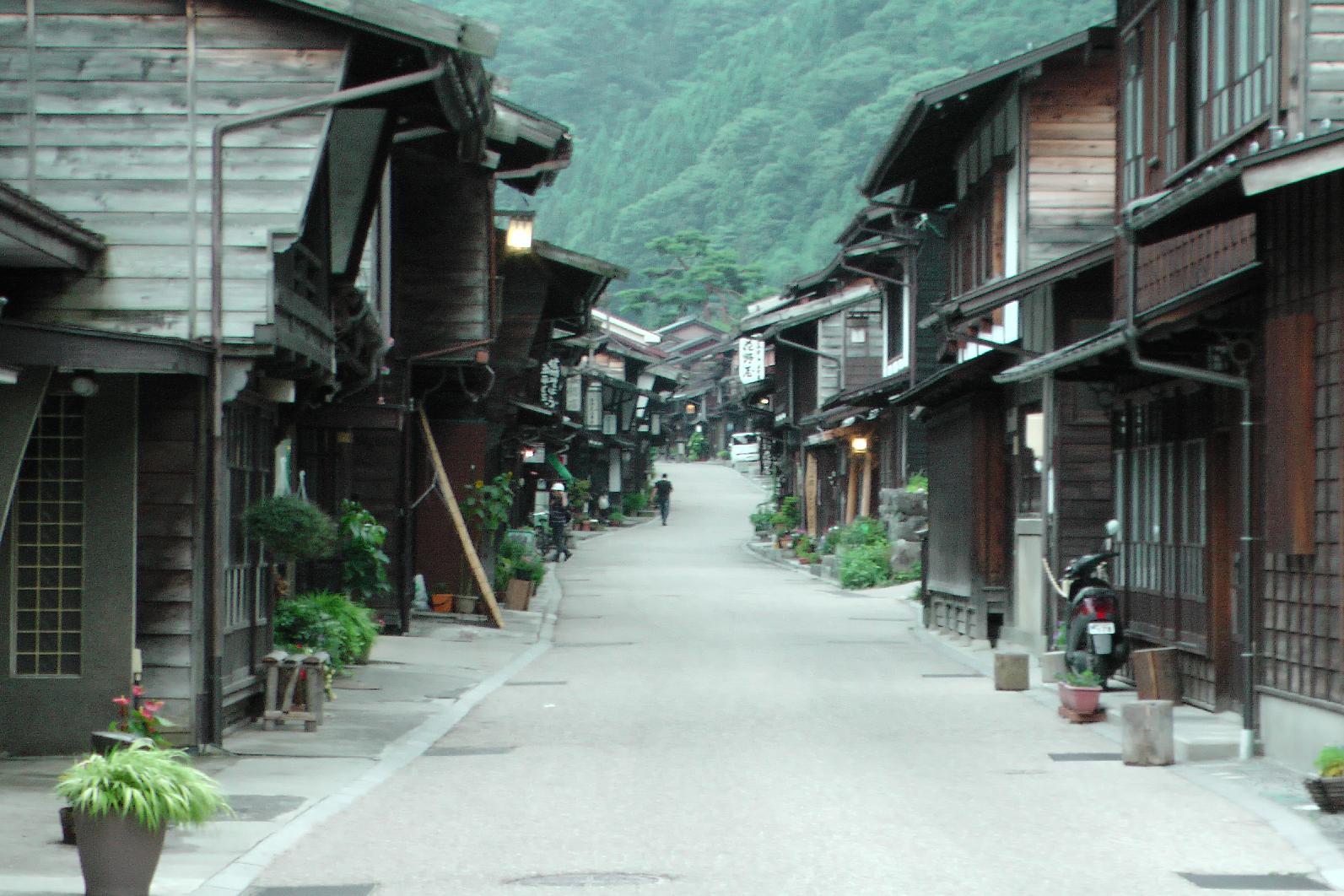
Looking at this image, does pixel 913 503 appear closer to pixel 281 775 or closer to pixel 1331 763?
pixel 281 775

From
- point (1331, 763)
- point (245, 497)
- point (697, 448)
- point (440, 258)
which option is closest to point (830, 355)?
point (440, 258)

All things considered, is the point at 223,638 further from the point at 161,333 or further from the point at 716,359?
the point at 716,359

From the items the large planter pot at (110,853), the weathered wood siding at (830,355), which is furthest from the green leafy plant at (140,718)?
the weathered wood siding at (830,355)

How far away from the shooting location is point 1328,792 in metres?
10.6

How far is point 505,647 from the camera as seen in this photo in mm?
25719

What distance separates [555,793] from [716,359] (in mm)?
99873

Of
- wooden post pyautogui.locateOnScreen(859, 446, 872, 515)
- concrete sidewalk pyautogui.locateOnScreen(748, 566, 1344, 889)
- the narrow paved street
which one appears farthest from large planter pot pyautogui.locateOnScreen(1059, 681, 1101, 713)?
wooden post pyautogui.locateOnScreen(859, 446, 872, 515)

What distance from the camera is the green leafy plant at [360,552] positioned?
893 inches

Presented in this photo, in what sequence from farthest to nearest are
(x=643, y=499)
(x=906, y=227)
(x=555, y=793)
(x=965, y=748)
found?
(x=643, y=499), (x=906, y=227), (x=965, y=748), (x=555, y=793)

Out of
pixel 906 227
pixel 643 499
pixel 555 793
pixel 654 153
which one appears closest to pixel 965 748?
pixel 555 793

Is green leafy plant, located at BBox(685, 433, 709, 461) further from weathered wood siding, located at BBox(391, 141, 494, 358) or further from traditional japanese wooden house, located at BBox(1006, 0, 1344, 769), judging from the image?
traditional japanese wooden house, located at BBox(1006, 0, 1344, 769)

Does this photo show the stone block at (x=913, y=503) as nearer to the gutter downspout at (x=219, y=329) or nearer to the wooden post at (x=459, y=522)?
the wooden post at (x=459, y=522)

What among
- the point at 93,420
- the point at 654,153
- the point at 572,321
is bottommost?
the point at 93,420

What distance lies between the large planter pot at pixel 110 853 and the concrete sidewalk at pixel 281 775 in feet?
1.12
